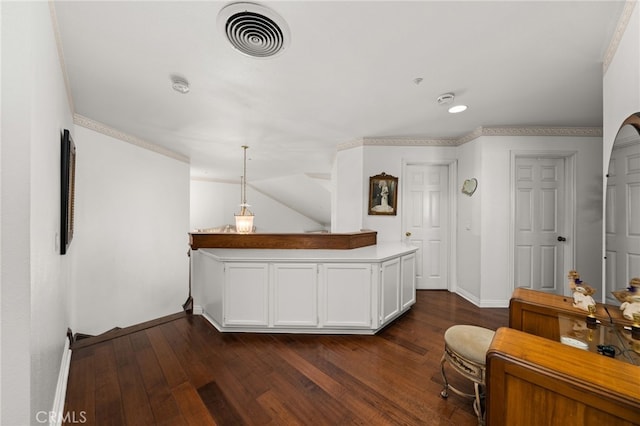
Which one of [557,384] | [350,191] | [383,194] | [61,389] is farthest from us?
[350,191]

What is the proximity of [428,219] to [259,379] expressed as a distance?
3265 millimetres

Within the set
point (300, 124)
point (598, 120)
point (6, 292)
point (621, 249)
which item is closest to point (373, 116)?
point (300, 124)

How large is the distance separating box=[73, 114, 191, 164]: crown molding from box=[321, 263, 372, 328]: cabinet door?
3380 millimetres

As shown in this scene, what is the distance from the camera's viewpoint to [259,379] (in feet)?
5.86

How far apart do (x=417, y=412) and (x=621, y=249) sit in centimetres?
166

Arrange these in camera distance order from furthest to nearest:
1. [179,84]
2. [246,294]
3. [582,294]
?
1. [246,294]
2. [179,84]
3. [582,294]

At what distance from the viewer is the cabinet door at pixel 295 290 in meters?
2.42

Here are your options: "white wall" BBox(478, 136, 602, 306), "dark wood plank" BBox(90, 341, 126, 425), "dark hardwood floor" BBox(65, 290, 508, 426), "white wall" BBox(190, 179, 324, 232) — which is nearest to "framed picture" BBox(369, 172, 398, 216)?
"white wall" BBox(478, 136, 602, 306)

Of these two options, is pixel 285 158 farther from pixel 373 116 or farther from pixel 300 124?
pixel 373 116

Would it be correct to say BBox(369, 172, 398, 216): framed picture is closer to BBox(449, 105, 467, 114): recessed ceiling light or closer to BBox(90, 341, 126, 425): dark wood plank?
BBox(449, 105, 467, 114): recessed ceiling light

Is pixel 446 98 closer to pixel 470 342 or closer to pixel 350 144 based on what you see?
pixel 350 144

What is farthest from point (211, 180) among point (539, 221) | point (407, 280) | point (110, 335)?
point (539, 221)

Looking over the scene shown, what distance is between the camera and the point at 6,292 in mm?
896

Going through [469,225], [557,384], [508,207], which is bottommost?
[557,384]
